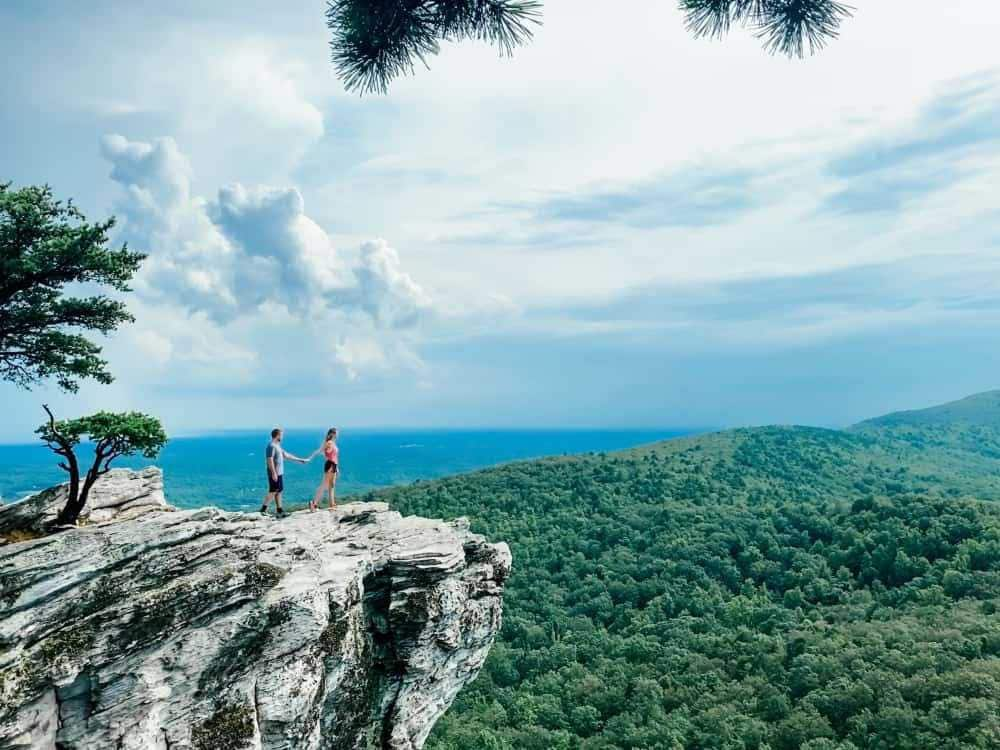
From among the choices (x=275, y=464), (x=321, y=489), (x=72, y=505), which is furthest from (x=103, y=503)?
(x=321, y=489)

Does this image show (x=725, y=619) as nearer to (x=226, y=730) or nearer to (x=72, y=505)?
(x=226, y=730)

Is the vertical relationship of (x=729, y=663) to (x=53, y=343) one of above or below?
below

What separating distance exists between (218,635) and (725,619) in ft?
220

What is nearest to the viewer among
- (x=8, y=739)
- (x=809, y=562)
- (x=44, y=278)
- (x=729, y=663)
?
(x=8, y=739)

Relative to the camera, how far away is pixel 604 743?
2036 inches

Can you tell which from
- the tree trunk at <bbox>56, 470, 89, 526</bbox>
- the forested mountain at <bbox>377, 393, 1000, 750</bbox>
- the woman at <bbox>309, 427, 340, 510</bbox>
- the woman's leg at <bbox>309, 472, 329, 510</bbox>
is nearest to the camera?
the tree trunk at <bbox>56, 470, 89, 526</bbox>

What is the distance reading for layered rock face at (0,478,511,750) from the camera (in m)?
14.0

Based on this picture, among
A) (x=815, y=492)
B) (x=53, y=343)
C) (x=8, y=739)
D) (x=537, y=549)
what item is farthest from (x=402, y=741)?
(x=815, y=492)

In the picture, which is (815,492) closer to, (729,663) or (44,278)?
(729,663)

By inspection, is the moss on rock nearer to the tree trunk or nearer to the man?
the man

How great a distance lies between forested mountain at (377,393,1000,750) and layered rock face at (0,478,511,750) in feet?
127

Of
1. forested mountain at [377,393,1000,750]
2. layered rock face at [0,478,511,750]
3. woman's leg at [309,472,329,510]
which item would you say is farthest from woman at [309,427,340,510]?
forested mountain at [377,393,1000,750]

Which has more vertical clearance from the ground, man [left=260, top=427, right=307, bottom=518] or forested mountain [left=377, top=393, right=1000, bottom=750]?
man [left=260, top=427, right=307, bottom=518]

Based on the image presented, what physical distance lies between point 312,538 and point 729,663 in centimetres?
5328
